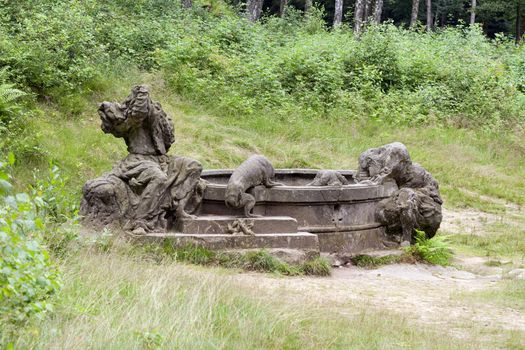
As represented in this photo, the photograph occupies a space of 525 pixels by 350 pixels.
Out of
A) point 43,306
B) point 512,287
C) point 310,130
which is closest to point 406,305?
point 512,287

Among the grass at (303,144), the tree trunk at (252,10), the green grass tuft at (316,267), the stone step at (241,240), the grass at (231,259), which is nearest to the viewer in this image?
the grass at (231,259)

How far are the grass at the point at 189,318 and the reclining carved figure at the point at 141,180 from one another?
1942 millimetres

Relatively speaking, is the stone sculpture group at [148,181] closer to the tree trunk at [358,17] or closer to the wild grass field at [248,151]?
the wild grass field at [248,151]

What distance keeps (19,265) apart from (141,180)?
5.64m

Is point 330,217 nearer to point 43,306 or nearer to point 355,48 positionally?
point 43,306

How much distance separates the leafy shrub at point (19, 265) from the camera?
4.66m

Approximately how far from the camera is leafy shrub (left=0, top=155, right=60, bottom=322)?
4.66 metres

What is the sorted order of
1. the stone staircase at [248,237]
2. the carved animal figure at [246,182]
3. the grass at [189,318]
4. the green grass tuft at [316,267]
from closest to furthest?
the grass at [189,318], the stone staircase at [248,237], the green grass tuft at [316,267], the carved animal figure at [246,182]

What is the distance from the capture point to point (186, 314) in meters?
6.50

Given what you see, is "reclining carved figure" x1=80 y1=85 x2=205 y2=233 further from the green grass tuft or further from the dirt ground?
the green grass tuft

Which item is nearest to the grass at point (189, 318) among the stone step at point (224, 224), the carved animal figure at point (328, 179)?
the stone step at point (224, 224)

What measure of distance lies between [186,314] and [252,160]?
484cm

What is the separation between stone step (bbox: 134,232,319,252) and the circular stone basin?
60cm

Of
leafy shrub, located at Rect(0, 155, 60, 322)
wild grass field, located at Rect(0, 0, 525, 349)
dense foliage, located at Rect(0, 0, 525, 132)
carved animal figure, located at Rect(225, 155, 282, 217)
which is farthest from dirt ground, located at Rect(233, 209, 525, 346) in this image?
dense foliage, located at Rect(0, 0, 525, 132)
